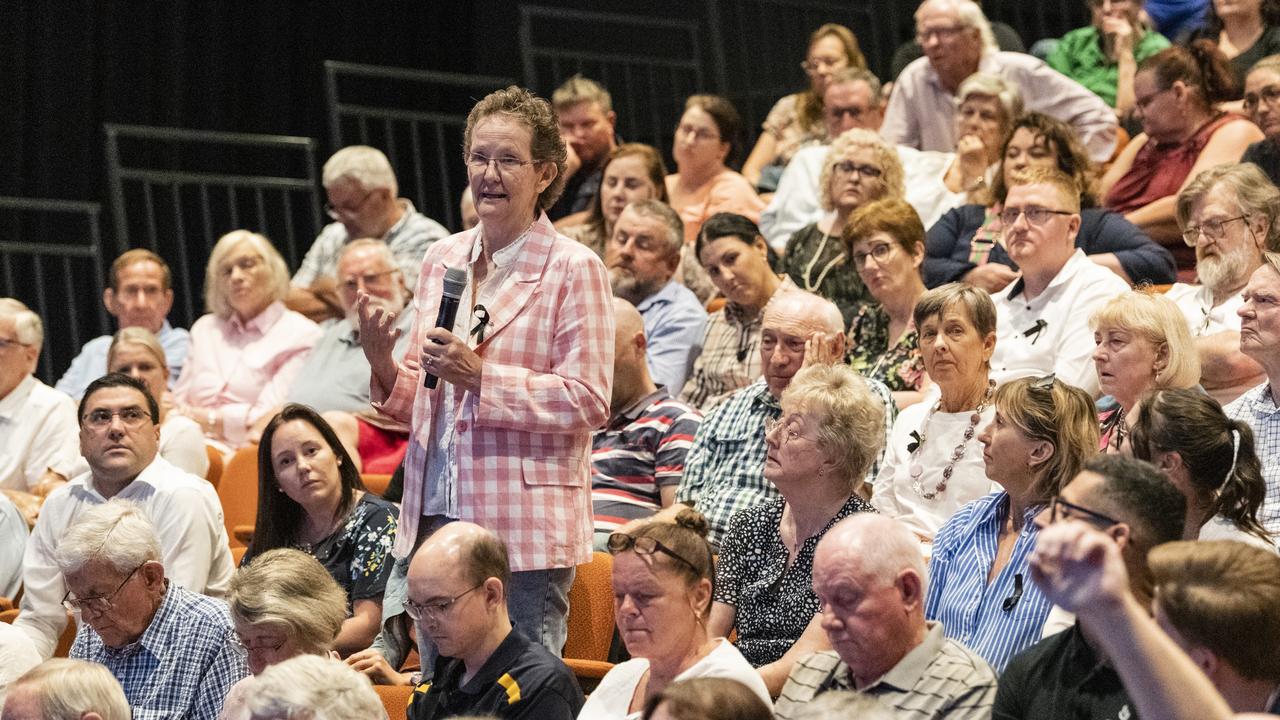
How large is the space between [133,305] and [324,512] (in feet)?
7.60

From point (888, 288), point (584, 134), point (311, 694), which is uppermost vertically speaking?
point (584, 134)

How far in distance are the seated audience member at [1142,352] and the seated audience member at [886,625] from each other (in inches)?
42.9

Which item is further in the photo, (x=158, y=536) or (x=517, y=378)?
(x=158, y=536)

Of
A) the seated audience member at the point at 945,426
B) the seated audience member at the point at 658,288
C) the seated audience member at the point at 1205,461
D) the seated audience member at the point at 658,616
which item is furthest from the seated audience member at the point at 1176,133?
the seated audience member at the point at 658,616

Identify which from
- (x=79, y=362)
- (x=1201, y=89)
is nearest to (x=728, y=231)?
(x=1201, y=89)

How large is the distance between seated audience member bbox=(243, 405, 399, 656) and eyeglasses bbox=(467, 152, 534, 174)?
115cm

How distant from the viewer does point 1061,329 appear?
4.28 meters

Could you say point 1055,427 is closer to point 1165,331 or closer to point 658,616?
point 1165,331

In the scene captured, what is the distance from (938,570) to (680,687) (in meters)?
1.08

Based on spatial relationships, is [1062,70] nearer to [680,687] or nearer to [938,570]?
[938,570]

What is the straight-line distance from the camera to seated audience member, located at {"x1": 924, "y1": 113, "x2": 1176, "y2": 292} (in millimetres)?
4719

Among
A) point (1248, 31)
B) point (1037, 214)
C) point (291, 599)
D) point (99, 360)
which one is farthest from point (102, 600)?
point (1248, 31)

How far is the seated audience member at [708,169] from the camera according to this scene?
6.29 metres

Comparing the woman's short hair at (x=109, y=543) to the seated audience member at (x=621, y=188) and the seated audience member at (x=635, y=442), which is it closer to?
the seated audience member at (x=635, y=442)
